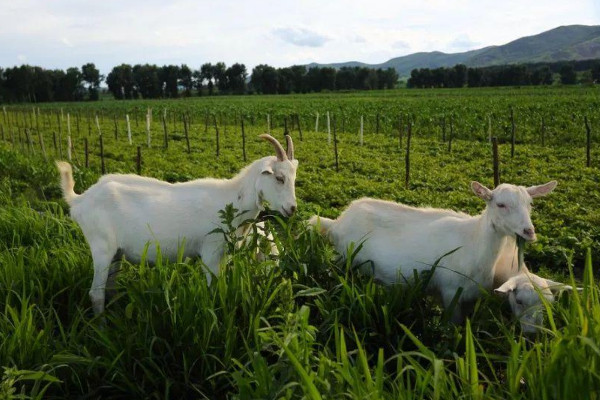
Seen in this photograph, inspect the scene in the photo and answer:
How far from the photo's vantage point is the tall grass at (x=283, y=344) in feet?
9.03

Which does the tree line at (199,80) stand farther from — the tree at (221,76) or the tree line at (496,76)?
the tree line at (496,76)

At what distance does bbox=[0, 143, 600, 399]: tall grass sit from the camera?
2.75m

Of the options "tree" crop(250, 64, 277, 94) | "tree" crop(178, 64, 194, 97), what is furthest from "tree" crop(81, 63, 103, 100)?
"tree" crop(250, 64, 277, 94)

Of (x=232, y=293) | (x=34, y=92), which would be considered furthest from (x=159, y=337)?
(x=34, y=92)

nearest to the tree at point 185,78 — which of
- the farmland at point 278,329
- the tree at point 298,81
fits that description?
the tree at point 298,81

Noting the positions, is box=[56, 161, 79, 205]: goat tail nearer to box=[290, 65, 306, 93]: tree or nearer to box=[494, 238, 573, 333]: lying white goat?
box=[494, 238, 573, 333]: lying white goat

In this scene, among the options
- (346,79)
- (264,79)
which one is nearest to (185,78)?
(264,79)

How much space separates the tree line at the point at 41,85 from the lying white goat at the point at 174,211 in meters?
100

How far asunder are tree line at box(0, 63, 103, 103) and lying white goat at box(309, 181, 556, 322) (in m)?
101

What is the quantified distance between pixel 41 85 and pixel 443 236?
115527 millimetres

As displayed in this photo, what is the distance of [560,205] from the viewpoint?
34.6 ft

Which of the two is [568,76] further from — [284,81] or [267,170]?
[267,170]

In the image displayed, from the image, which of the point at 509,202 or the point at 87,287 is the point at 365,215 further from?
the point at 87,287

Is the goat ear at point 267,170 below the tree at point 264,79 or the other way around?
below
